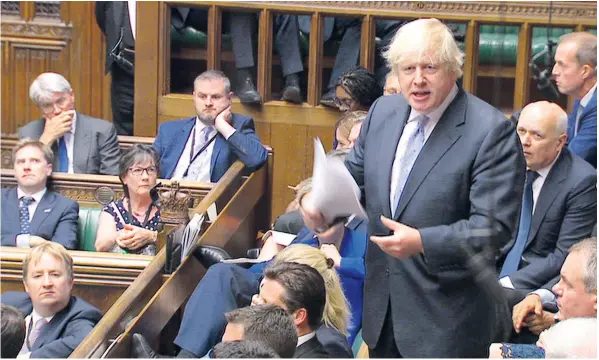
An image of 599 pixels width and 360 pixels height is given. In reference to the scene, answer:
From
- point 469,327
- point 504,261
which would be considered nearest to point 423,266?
point 469,327

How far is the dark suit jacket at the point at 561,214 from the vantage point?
293 cm

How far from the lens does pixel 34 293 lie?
3.16m

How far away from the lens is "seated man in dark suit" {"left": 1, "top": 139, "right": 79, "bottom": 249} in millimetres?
3957

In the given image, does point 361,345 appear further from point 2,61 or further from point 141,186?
A: point 2,61

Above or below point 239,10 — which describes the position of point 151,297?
below

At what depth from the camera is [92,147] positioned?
4.45 metres

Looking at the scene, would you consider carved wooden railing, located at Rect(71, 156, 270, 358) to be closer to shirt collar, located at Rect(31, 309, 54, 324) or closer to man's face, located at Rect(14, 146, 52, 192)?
shirt collar, located at Rect(31, 309, 54, 324)

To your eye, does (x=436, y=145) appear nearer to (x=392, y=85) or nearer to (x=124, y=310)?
(x=124, y=310)

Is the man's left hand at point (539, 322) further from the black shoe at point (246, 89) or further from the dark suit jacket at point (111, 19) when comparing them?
the dark suit jacket at point (111, 19)

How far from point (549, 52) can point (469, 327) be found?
56.4 inches

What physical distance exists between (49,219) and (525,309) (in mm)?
1872

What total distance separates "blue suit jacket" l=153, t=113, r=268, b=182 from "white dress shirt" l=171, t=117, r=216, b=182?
0.5 inches

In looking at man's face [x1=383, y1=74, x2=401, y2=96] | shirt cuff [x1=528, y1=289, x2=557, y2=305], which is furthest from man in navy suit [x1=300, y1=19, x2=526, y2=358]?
man's face [x1=383, y1=74, x2=401, y2=96]

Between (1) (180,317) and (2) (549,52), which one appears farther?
(2) (549,52)
